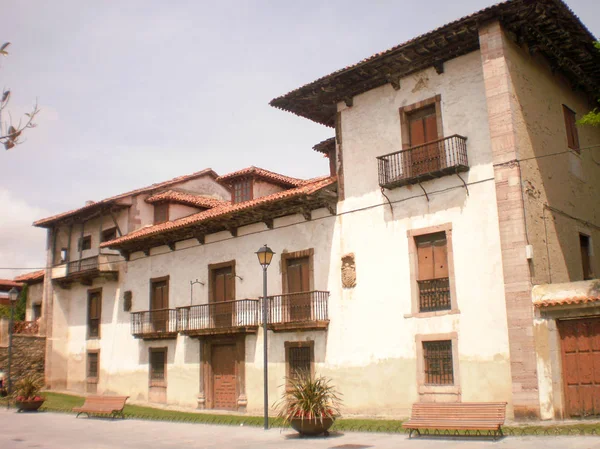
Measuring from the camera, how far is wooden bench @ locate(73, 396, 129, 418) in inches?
805

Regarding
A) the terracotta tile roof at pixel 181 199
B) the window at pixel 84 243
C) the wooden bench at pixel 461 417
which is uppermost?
the terracotta tile roof at pixel 181 199

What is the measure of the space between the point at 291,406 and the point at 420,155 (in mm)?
8214

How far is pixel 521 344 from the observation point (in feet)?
51.5

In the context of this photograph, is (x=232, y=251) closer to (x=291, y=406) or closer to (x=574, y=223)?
(x=291, y=406)

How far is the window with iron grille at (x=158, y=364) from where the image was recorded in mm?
26656

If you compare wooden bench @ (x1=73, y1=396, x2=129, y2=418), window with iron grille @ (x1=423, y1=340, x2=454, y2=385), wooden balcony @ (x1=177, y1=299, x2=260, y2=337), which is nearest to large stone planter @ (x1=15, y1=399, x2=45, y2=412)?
wooden bench @ (x1=73, y1=396, x2=129, y2=418)

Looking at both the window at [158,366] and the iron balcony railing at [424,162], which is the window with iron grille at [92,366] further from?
the iron balcony railing at [424,162]

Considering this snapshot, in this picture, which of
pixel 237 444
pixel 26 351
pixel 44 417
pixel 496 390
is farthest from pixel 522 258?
pixel 26 351

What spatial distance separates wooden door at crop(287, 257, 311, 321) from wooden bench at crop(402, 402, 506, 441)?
733cm

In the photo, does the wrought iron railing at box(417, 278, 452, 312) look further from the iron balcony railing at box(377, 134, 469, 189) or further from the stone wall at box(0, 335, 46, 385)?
the stone wall at box(0, 335, 46, 385)

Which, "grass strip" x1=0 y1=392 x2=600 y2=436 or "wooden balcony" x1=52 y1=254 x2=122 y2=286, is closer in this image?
"grass strip" x1=0 y1=392 x2=600 y2=436

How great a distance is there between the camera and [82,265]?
31.3m

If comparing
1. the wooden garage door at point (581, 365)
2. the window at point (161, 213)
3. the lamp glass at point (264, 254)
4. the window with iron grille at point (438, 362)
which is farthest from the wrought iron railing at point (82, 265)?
the wooden garage door at point (581, 365)

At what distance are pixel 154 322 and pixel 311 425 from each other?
13969 mm
